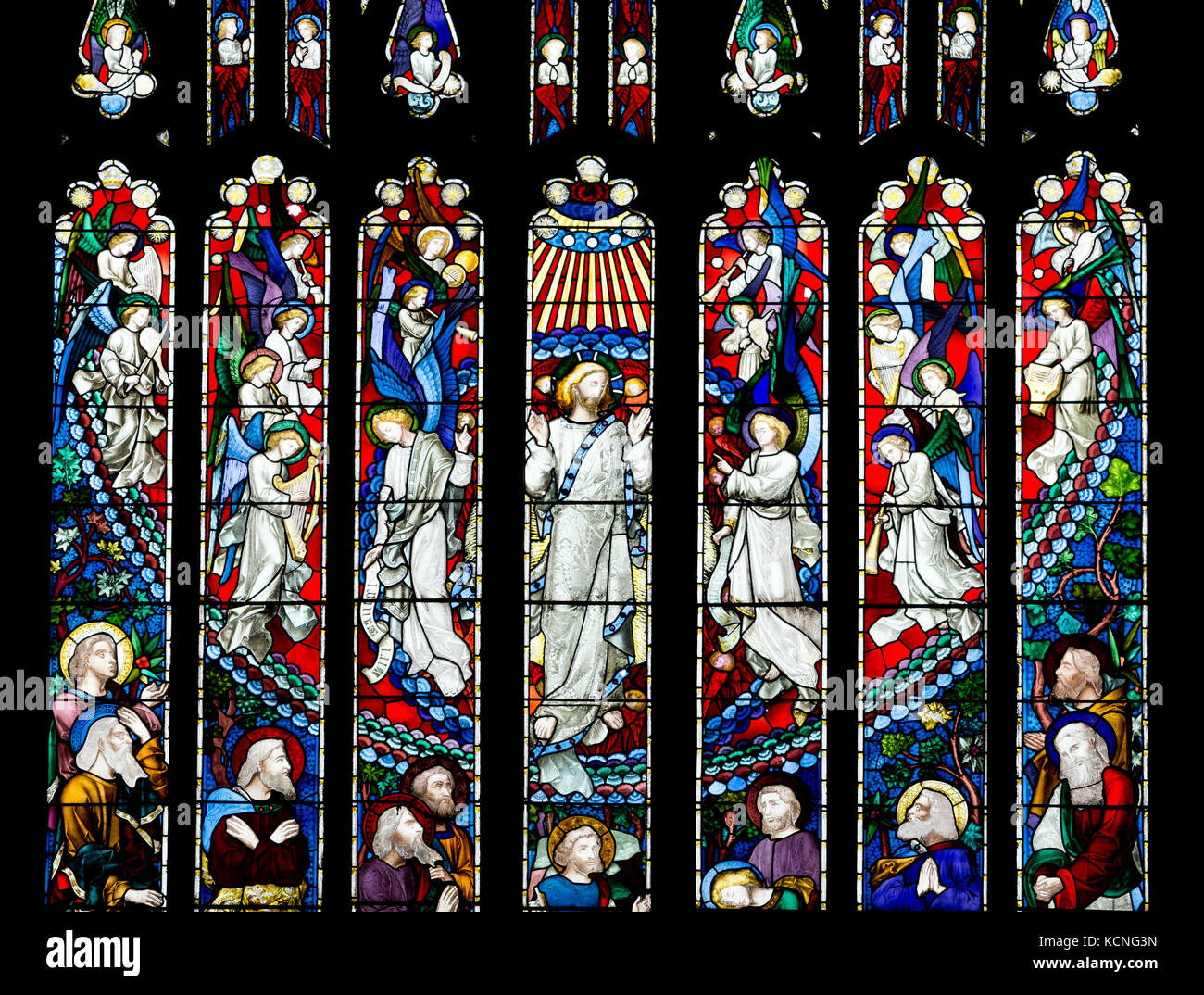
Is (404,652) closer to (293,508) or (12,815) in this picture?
(293,508)

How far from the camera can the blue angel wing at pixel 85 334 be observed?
33.0 ft

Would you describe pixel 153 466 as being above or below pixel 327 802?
above

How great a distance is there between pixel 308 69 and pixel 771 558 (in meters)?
3.43

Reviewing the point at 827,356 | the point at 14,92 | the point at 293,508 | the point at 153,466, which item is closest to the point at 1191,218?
the point at 827,356

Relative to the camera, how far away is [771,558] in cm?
990

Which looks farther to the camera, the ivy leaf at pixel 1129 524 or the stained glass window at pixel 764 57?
the stained glass window at pixel 764 57

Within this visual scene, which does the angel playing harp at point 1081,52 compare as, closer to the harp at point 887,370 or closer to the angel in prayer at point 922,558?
the harp at point 887,370

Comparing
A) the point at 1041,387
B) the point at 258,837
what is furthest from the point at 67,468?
the point at 1041,387

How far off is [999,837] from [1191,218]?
126 inches

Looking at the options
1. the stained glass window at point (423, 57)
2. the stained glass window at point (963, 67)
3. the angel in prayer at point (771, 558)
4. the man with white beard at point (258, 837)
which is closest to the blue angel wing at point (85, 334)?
the stained glass window at point (423, 57)

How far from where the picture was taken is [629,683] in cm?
984

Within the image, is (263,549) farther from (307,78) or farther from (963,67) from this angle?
(963,67)

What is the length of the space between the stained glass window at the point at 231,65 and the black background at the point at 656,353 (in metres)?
0.08

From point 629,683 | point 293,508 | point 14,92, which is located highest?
point 14,92
